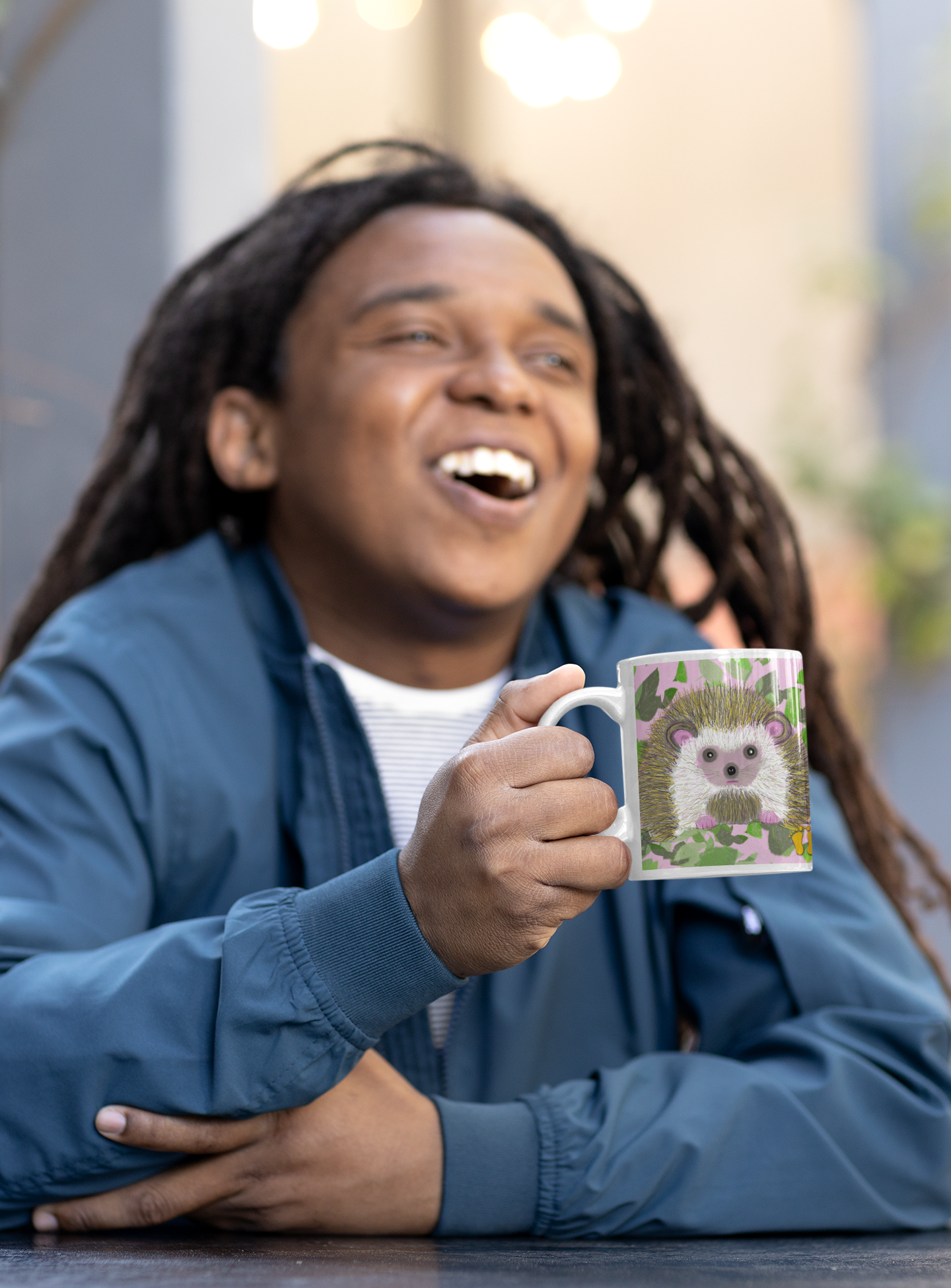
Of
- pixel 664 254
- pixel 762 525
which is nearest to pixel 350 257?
pixel 762 525

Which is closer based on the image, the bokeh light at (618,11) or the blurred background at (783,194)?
the blurred background at (783,194)

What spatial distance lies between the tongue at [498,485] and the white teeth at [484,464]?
0.5 inches

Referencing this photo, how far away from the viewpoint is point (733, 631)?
163cm

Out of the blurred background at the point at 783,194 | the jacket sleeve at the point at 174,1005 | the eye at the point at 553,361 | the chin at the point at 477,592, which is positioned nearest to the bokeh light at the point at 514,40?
the blurred background at the point at 783,194

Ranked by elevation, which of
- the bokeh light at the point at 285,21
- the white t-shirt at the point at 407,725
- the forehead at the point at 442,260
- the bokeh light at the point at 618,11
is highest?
the bokeh light at the point at 618,11

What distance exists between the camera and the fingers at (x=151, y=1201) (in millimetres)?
828

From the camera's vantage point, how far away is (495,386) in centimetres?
124

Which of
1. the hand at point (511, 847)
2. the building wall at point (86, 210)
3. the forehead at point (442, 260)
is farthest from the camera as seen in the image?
the building wall at point (86, 210)

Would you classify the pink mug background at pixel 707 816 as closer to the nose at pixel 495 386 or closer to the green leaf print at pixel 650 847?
the green leaf print at pixel 650 847

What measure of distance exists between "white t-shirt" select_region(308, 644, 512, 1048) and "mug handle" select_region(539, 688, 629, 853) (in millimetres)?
457

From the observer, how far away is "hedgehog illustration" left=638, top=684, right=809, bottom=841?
2.37 ft

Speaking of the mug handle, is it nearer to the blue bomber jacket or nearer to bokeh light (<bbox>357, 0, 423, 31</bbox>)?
the blue bomber jacket

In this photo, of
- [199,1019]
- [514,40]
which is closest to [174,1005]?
[199,1019]

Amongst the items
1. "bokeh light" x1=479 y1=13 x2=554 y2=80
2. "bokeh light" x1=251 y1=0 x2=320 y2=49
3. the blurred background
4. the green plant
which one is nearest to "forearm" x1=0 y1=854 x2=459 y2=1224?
"bokeh light" x1=251 y1=0 x2=320 y2=49
